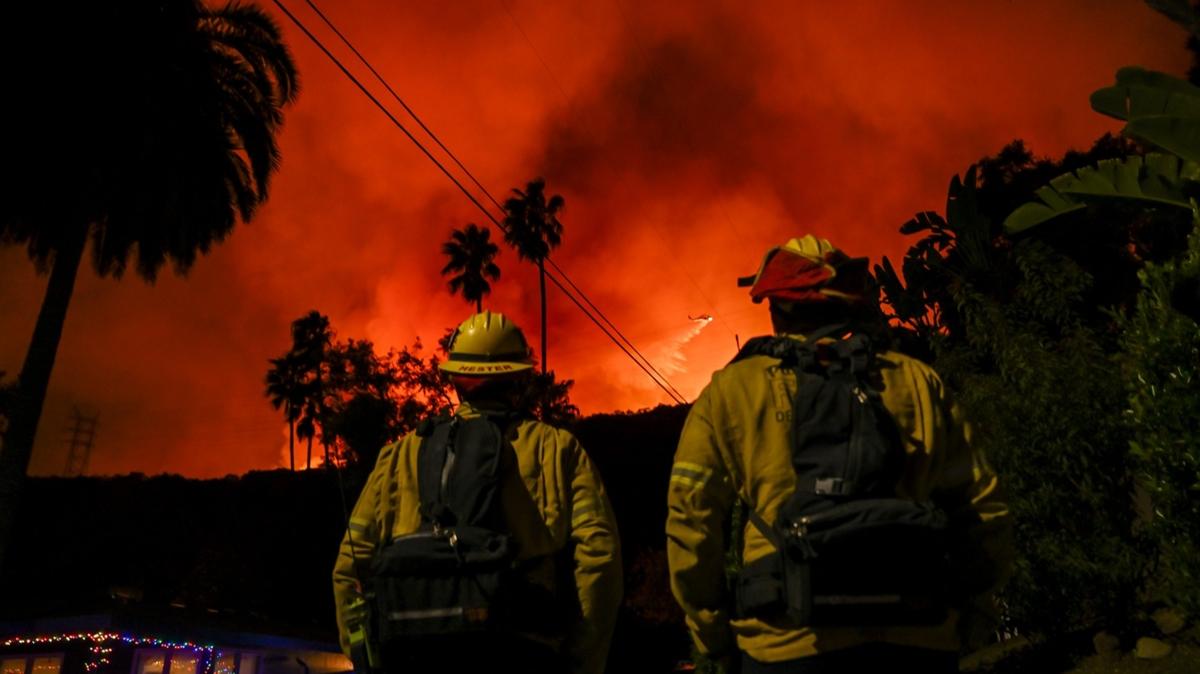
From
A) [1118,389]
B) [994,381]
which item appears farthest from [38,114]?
[1118,389]

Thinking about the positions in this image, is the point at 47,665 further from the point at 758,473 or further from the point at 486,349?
the point at 758,473

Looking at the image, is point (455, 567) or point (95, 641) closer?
point (455, 567)

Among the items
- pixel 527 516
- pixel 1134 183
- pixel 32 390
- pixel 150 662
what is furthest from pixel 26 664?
pixel 1134 183

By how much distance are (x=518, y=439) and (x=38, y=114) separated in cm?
2176

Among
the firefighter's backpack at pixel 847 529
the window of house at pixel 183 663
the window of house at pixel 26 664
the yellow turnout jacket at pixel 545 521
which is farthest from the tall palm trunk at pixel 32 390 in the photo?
the firefighter's backpack at pixel 847 529

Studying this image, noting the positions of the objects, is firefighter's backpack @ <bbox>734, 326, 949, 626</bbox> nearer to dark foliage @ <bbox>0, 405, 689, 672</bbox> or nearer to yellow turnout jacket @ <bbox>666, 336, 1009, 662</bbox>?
yellow turnout jacket @ <bbox>666, 336, 1009, 662</bbox>

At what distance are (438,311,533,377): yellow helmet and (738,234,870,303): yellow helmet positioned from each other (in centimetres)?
138

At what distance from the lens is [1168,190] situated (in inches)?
364

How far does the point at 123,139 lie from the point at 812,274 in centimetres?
2257

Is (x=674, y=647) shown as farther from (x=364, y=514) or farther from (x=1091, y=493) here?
(x=364, y=514)

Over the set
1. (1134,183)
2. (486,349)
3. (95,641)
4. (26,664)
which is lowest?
(26,664)

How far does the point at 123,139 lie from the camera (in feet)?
72.3

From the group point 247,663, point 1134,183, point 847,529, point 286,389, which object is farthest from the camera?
point 286,389

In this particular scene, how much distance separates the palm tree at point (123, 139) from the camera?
21.1 m
